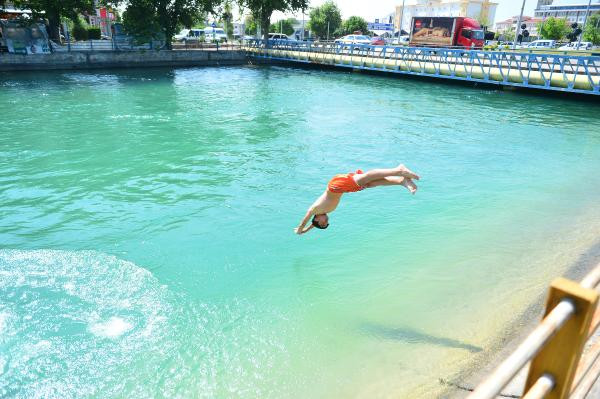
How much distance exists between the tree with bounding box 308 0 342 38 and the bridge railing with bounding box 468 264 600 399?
74791 mm

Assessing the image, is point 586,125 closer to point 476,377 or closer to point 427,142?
point 427,142

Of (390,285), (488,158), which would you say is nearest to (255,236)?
(390,285)

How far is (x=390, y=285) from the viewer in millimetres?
6789

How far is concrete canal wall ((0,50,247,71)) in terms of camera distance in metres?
32.3

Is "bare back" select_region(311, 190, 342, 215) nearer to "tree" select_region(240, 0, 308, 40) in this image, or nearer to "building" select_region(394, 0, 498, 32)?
"tree" select_region(240, 0, 308, 40)

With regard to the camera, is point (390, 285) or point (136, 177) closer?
point (390, 285)

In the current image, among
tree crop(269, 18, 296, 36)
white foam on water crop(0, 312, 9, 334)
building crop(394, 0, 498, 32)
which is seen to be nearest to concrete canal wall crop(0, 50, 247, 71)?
white foam on water crop(0, 312, 9, 334)

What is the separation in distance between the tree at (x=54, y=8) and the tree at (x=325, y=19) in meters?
43.3

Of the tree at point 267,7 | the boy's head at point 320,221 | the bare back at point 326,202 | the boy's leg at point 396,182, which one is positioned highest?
the tree at point 267,7

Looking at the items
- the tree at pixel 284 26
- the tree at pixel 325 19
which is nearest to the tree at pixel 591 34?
the tree at pixel 325 19

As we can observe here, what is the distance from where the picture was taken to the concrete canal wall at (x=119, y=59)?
32.3m

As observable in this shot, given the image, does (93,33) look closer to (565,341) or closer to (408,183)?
(408,183)

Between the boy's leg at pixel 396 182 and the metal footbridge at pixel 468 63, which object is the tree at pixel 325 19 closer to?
the metal footbridge at pixel 468 63

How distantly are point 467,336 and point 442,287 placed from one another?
125 centimetres
